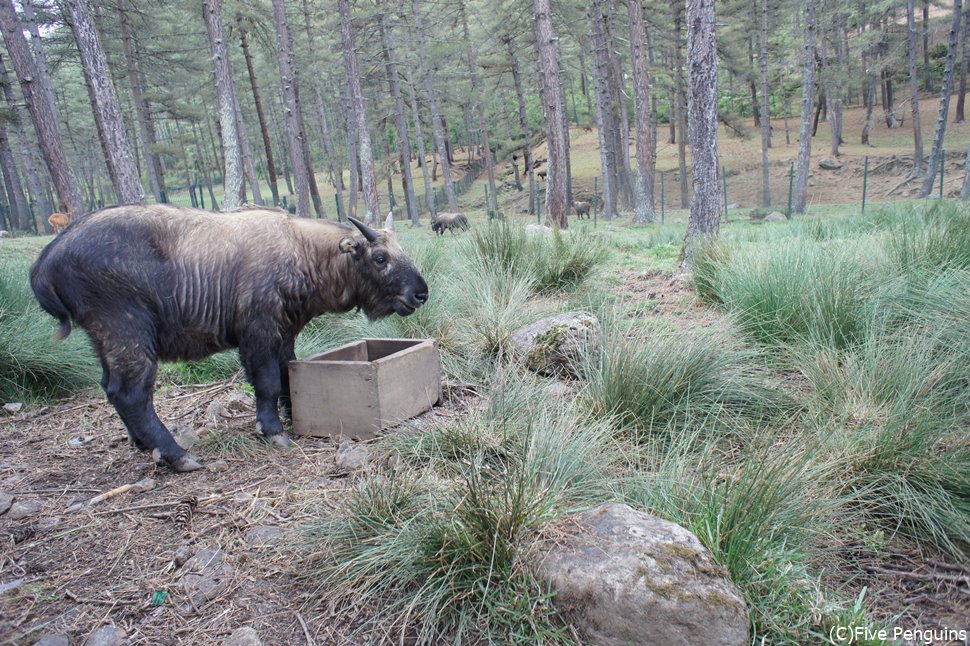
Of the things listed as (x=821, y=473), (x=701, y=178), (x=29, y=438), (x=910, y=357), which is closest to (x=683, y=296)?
(x=701, y=178)

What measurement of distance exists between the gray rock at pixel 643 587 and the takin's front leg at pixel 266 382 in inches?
95.2

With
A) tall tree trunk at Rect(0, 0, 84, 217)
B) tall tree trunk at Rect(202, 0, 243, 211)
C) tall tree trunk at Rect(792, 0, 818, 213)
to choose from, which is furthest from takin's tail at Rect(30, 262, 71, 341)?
tall tree trunk at Rect(792, 0, 818, 213)

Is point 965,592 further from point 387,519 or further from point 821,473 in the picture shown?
point 387,519

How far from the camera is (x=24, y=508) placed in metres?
3.26

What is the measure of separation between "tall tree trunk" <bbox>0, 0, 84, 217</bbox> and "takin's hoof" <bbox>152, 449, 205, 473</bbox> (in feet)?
37.4

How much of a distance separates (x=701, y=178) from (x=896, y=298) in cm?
350

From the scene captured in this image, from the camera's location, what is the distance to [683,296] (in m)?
6.38

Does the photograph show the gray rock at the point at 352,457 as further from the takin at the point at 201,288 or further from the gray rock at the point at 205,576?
the gray rock at the point at 205,576

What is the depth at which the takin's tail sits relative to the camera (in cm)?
353

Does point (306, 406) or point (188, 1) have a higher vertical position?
point (188, 1)

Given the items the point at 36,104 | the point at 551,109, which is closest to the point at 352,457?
the point at 36,104

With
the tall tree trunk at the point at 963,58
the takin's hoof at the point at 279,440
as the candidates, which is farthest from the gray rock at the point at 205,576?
the tall tree trunk at the point at 963,58

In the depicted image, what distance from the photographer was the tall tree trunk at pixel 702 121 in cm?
709

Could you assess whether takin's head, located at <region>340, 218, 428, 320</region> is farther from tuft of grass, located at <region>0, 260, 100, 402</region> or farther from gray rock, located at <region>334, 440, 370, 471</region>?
tuft of grass, located at <region>0, 260, 100, 402</region>
